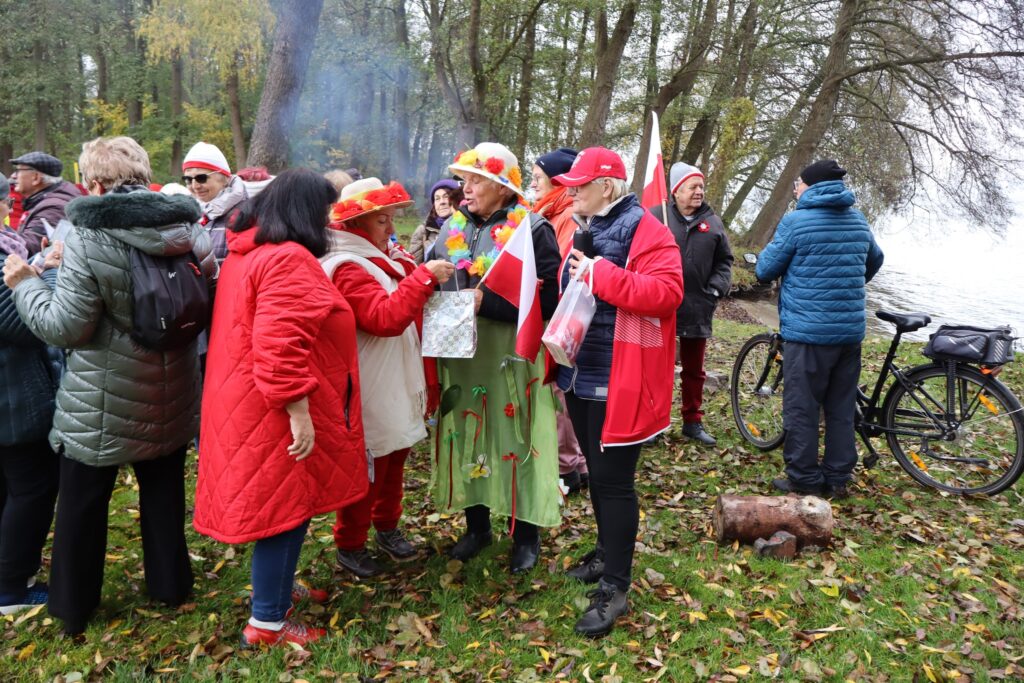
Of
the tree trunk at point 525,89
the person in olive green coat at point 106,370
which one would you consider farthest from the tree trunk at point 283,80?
the tree trunk at point 525,89

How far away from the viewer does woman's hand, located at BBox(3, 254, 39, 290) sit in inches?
109

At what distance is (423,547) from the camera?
400 cm

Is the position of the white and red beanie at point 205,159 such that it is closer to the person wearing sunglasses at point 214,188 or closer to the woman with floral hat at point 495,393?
the person wearing sunglasses at point 214,188

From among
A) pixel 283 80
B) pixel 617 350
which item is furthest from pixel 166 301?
pixel 283 80

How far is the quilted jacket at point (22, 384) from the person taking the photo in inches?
115

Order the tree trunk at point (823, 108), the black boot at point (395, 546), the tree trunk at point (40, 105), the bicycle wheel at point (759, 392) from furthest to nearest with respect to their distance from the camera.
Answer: the tree trunk at point (40, 105) < the tree trunk at point (823, 108) < the bicycle wheel at point (759, 392) < the black boot at point (395, 546)

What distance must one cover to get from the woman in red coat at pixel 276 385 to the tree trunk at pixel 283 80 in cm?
777

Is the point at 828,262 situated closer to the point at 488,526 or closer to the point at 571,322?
the point at 571,322

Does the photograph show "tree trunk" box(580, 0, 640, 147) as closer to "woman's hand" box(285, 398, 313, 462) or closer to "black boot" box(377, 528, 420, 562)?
"black boot" box(377, 528, 420, 562)

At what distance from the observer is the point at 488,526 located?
3936 mm

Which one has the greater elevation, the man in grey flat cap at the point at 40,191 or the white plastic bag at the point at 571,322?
the man in grey flat cap at the point at 40,191

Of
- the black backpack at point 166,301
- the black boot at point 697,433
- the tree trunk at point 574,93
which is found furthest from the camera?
the tree trunk at point 574,93

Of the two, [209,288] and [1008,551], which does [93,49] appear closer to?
[209,288]

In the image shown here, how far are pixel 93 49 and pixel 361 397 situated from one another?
28732 mm
